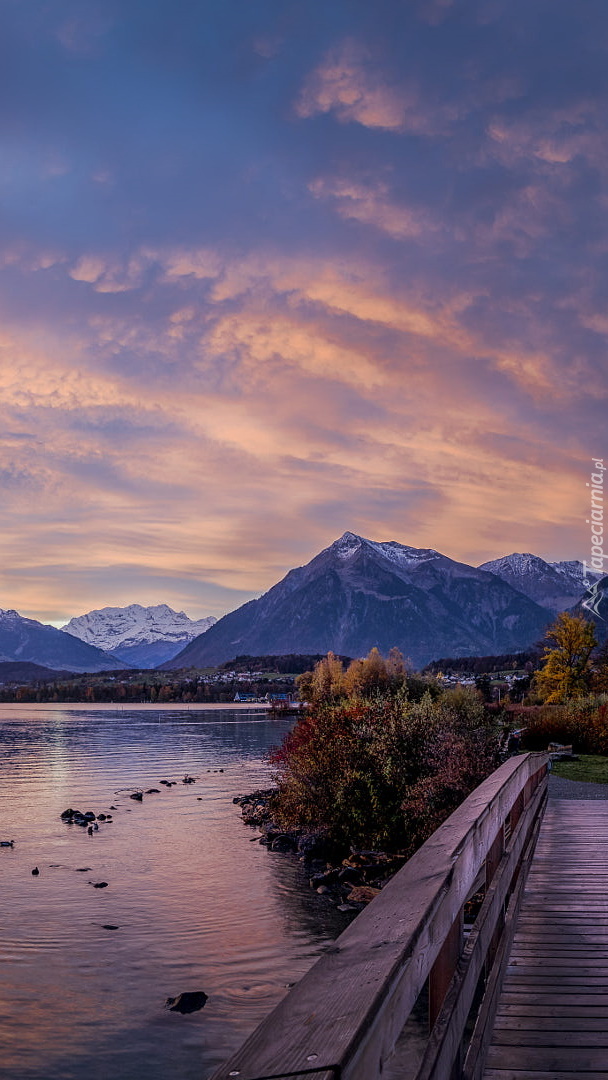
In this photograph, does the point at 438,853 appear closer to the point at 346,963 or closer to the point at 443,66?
the point at 346,963

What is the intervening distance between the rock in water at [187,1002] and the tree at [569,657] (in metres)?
51.3

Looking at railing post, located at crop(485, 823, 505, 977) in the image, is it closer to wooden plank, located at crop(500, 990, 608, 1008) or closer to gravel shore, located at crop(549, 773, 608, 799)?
wooden plank, located at crop(500, 990, 608, 1008)

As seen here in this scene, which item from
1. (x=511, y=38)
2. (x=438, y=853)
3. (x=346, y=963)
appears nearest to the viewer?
(x=346, y=963)

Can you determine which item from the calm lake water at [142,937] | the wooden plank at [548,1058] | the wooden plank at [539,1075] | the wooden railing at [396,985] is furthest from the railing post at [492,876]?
the calm lake water at [142,937]

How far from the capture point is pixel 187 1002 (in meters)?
12.9

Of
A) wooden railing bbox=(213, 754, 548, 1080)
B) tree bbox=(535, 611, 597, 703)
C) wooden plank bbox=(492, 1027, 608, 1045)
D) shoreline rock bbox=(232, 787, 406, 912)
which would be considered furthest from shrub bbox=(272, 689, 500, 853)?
tree bbox=(535, 611, 597, 703)

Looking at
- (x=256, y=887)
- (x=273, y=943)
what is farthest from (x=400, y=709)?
(x=273, y=943)

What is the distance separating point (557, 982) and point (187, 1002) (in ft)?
27.4

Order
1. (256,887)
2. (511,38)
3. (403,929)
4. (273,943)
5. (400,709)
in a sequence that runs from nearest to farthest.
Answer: (403,929) < (273,943) < (256,887) < (511,38) < (400,709)

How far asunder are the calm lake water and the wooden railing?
7.84 m

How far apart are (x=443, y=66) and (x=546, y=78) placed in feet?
9.02

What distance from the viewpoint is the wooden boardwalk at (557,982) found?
5.02 meters

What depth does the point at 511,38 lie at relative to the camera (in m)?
21.6

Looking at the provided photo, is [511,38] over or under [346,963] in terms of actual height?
over
